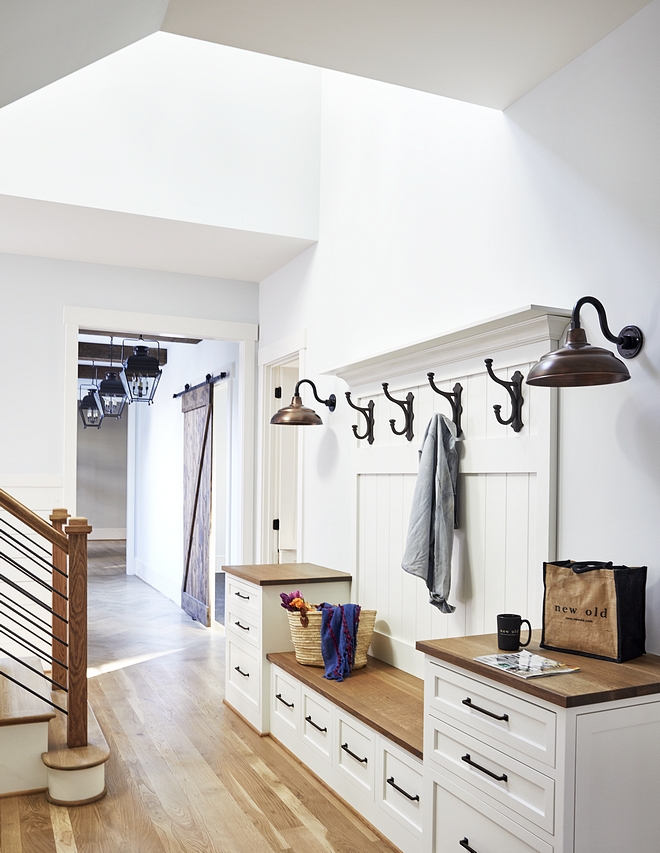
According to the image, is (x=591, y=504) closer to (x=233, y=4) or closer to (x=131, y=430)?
(x=233, y=4)

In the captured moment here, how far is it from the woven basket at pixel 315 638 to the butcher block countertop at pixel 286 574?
0.25m

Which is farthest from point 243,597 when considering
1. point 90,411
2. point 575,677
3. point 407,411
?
point 90,411

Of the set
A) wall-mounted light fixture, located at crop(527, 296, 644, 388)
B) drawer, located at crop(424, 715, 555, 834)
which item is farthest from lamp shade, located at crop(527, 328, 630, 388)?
drawer, located at crop(424, 715, 555, 834)

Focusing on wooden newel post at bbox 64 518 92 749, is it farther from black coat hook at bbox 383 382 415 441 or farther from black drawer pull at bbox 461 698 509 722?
black drawer pull at bbox 461 698 509 722

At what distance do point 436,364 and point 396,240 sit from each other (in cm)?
78

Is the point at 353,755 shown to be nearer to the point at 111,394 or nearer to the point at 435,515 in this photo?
the point at 435,515

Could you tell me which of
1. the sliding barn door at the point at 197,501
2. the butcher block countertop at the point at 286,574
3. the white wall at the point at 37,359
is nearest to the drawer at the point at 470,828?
the butcher block countertop at the point at 286,574

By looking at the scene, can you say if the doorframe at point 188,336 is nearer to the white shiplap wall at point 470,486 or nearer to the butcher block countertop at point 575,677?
the white shiplap wall at point 470,486

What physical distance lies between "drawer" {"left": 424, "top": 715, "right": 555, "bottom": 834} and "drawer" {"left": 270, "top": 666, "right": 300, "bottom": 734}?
119 centimetres

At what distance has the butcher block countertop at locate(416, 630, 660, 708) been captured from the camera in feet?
5.78

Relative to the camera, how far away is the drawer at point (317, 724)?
3045 millimetres

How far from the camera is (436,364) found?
Answer: 3115 millimetres

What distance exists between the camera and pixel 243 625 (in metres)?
3.94

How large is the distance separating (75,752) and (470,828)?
1.69 m
